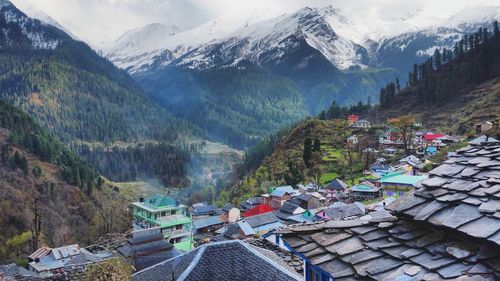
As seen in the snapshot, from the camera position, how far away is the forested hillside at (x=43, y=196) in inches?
2714

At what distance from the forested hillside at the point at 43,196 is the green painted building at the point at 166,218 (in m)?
8.21

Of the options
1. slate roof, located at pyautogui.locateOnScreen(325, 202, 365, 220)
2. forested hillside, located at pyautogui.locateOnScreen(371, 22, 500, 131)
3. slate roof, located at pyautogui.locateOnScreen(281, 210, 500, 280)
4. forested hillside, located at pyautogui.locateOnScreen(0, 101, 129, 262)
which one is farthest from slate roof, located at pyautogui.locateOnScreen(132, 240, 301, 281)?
forested hillside, located at pyautogui.locateOnScreen(371, 22, 500, 131)

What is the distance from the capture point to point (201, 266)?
48.4 ft

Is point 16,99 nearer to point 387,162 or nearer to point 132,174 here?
point 132,174

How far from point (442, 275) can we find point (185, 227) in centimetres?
6053

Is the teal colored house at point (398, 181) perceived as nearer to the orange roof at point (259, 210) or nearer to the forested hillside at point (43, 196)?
the orange roof at point (259, 210)

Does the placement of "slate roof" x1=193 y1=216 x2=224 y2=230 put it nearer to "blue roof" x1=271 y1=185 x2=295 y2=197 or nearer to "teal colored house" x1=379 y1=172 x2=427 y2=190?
"blue roof" x1=271 y1=185 x2=295 y2=197

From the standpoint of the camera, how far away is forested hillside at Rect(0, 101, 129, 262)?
68938mm

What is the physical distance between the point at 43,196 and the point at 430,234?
9214cm

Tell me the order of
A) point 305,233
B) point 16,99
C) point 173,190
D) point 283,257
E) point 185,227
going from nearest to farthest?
point 305,233, point 283,257, point 185,227, point 173,190, point 16,99

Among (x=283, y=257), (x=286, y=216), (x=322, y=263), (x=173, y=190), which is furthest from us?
(x=173, y=190)

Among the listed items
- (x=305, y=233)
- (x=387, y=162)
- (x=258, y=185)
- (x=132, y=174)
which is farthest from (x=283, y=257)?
(x=132, y=174)

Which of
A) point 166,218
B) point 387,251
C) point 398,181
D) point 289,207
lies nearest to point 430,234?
point 387,251

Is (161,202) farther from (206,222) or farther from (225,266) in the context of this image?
(225,266)
